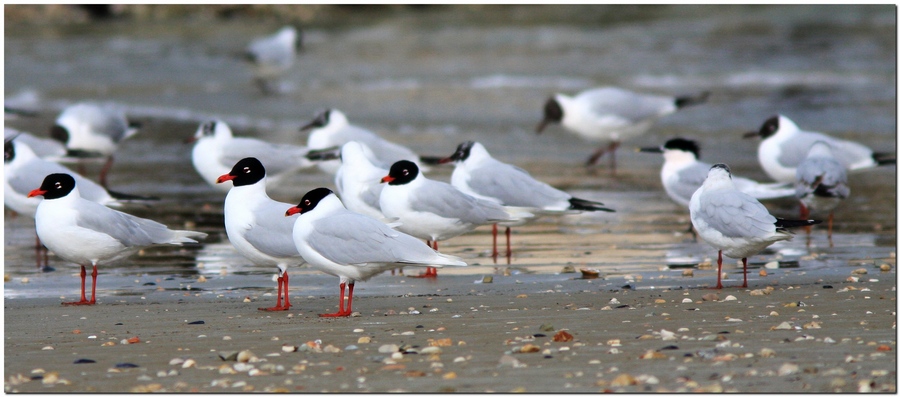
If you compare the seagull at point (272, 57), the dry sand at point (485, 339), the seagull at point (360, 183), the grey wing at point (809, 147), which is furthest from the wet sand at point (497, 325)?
the seagull at point (272, 57)

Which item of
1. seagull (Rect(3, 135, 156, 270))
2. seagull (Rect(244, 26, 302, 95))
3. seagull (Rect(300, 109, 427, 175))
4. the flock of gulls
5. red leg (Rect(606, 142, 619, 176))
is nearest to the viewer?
the flock of gulls

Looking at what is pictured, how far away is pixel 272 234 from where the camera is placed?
6215 millimetres

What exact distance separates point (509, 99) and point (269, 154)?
1049 centimetres

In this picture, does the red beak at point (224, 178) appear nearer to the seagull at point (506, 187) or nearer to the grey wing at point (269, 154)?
the seagull at point (506, 187)

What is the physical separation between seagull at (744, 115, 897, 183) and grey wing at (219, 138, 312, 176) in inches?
169

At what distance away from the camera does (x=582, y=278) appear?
266 inches

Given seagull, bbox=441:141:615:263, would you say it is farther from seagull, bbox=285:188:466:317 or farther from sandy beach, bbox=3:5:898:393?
seagull, bbox=285:188:466:317

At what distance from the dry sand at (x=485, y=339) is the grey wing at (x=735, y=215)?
0.36 metres

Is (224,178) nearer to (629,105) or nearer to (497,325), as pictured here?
(497,325)

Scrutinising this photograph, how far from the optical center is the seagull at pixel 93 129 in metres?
12.7

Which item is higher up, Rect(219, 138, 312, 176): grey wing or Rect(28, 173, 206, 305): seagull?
Rect(219, 138, 312, 176): grey wing

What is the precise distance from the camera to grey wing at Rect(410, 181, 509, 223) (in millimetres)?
7195

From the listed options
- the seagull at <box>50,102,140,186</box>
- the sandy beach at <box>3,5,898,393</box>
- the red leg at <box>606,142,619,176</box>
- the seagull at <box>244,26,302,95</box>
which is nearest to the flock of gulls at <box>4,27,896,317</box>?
the sandy beach at <box>3,5,898,393</box>

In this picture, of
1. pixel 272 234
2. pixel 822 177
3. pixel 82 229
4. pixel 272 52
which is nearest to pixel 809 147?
pixel 822 177
